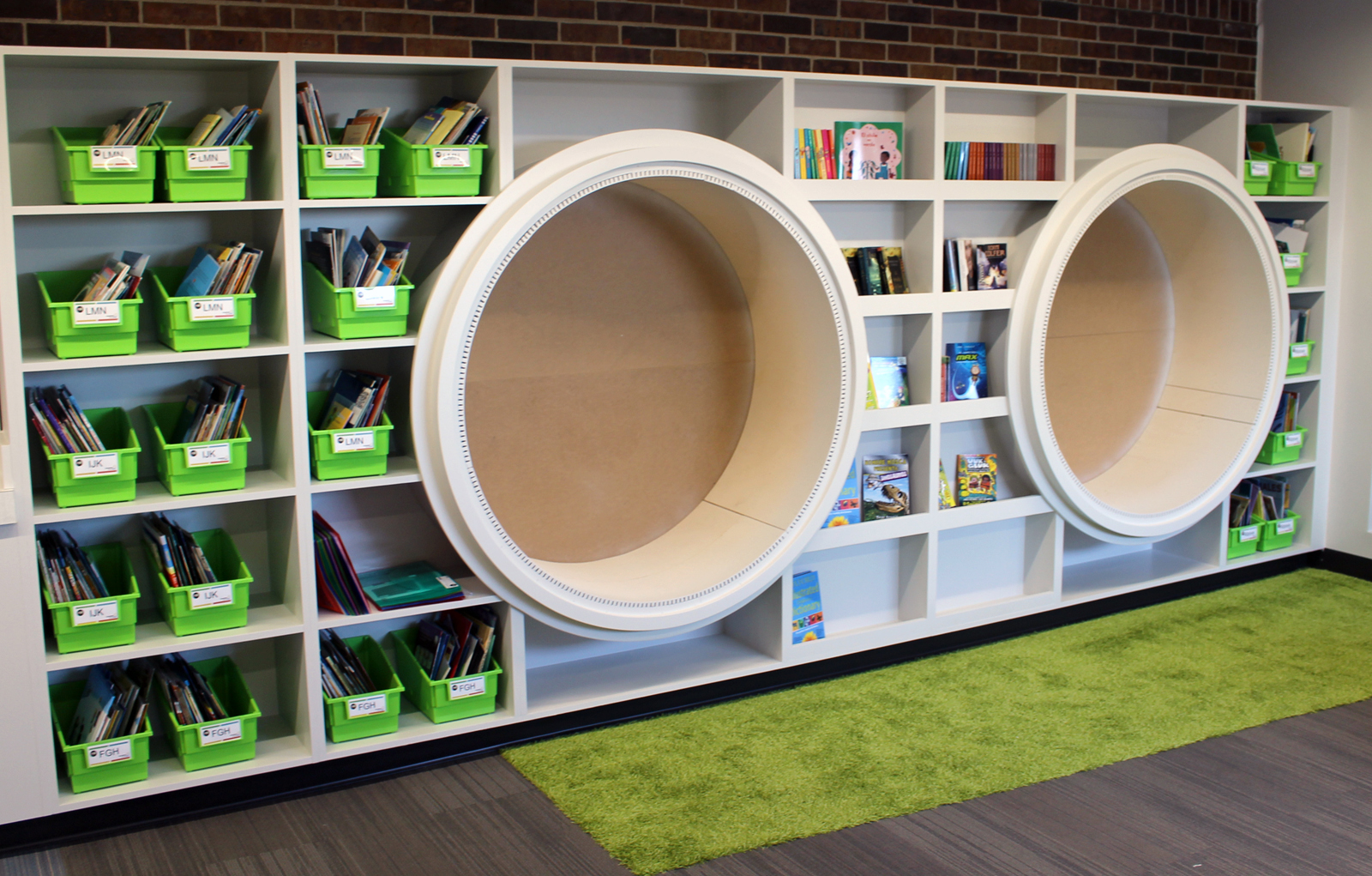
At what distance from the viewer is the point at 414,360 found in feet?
10.4

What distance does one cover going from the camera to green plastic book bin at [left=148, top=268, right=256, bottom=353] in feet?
9.65

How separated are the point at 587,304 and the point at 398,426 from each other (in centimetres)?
72

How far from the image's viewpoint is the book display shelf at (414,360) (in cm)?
296

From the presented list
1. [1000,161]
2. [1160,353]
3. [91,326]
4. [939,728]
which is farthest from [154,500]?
[1160,353]

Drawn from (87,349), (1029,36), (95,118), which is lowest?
(87,349)

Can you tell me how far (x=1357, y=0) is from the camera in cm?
484

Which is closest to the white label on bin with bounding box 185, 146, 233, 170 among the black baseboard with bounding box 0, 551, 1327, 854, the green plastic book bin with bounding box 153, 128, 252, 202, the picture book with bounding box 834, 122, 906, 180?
the green plastic book bin with bounding box 153, 128, 252, 202

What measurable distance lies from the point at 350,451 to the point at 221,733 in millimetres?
806

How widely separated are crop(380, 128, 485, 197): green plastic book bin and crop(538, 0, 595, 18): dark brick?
0.64 metres

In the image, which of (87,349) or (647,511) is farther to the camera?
(647,511)

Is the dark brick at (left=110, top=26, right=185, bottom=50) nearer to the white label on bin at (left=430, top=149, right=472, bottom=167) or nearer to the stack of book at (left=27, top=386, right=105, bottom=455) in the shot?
the white label on bin at (left=430, top=149, right=472, bottom=167)

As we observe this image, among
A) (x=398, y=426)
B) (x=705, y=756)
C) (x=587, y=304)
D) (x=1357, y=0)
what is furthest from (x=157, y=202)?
(x=1357, y=0)

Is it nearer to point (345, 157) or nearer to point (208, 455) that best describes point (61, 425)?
point (208, 455)

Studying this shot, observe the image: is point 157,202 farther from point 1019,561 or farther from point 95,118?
point 1019,561
